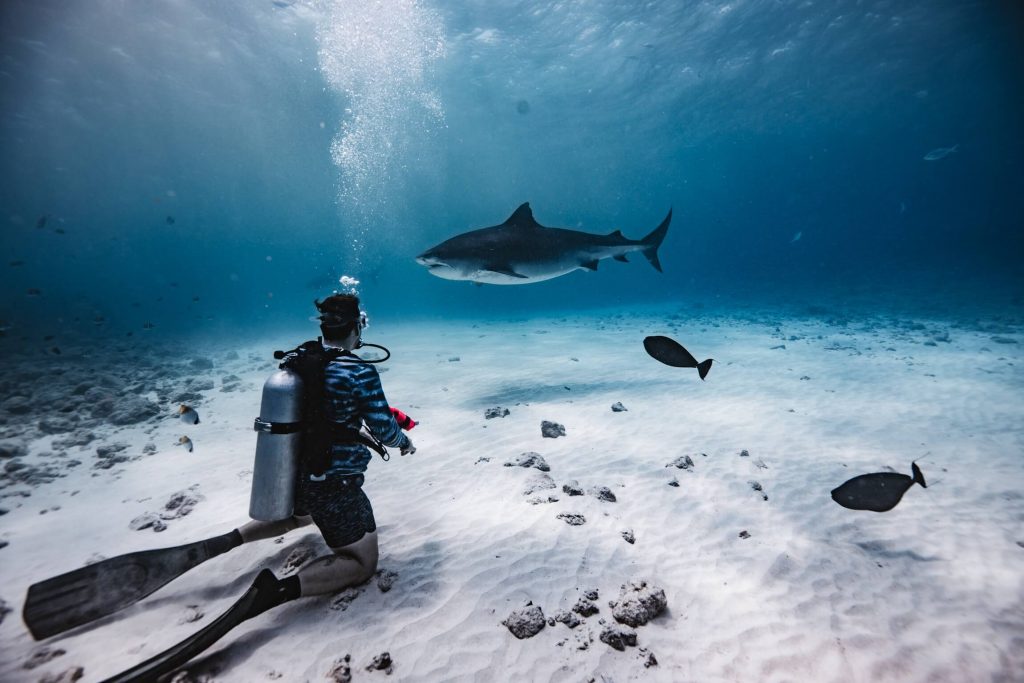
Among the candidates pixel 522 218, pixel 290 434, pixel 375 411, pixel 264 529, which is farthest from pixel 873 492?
pixel 522 218

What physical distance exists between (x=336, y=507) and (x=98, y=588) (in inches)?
64.4

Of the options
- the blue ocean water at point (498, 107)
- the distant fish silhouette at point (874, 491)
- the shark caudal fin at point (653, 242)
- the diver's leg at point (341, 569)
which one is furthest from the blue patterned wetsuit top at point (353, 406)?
the blue ocean water at point (498, 107)

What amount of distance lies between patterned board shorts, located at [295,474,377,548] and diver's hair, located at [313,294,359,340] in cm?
107

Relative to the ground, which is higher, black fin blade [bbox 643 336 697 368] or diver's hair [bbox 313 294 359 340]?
diver's hair [bbox 313 294 359 340]

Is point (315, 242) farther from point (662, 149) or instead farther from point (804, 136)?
point (804, 136)

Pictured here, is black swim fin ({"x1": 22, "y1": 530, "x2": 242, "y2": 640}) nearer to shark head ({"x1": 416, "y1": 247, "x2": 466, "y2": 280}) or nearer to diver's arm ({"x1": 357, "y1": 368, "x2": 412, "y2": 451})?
diver's arm ({"x1": 357, "y1": 368, "x2": 412, "y2": 451})

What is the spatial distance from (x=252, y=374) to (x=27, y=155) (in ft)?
191

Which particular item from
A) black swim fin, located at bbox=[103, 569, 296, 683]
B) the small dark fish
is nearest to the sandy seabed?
black swim fin, located at bbox=[103, 569, 296, 683]

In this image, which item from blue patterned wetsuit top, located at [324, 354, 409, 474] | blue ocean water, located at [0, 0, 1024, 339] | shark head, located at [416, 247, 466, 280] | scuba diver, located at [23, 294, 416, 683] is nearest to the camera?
scuba diver, located at [23, 294, 416, 683]

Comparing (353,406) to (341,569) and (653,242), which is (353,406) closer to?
(341,569)

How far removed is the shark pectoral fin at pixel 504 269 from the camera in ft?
21.9

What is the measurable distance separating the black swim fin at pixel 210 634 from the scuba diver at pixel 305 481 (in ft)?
0.04

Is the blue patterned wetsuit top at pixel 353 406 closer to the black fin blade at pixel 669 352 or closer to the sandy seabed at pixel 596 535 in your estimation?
the sandy seabed at pixel 596 535

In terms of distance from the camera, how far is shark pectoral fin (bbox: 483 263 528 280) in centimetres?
669
